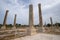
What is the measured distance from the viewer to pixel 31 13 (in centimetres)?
867

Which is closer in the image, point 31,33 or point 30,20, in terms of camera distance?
point 31,33

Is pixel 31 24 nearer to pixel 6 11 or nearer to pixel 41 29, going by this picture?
pixel 41 29

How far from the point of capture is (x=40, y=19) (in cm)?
1070

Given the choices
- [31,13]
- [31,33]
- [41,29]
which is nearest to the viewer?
[31,33]


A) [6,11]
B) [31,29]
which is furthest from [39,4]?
[6,11]

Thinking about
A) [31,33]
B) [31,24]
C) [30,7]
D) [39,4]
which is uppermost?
[39,4]

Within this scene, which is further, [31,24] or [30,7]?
[30,7]

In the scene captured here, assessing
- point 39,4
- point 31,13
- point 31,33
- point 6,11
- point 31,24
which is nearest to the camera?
point 31,33

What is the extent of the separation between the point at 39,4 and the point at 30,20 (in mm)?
4008

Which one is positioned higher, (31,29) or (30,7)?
(30,7)

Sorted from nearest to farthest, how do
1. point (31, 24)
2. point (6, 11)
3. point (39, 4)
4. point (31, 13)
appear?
point (31, 24), point (31, 13), point (39, 4), point (6, 11)

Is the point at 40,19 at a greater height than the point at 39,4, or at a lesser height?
lesser

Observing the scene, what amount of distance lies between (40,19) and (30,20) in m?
2.74

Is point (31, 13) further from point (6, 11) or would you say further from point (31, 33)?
point (6, 11)
